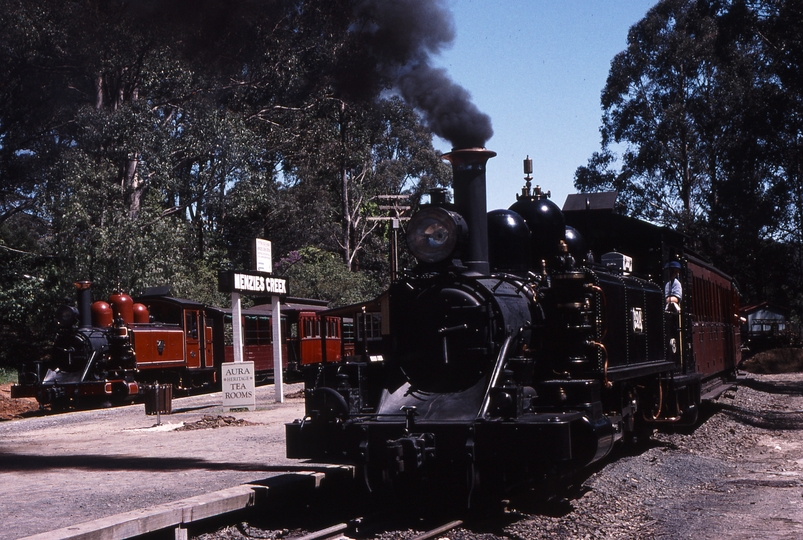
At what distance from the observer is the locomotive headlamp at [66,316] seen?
21.6 meters

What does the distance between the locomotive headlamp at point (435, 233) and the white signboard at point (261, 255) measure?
41.2 feet

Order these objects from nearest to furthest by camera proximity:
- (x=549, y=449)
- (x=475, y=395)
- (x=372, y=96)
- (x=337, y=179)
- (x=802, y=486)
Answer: (x=549, y=449) → (x=475, y=395) → (x=802, y=486) → (x=372, y=96) → (x=337, y=179)

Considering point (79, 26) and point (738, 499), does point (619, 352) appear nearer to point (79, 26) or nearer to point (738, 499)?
point (738, 499)

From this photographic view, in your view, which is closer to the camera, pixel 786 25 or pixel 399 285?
pixel 399 285

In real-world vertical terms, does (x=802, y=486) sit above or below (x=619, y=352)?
below

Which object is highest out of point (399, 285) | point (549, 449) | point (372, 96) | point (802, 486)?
point (372, 96)

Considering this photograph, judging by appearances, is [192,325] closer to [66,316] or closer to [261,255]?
[66,316]

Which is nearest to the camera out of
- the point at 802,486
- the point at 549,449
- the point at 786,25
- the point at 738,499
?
the point at 549,449

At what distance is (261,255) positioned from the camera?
67.3 feet

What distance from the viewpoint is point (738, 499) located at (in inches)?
334

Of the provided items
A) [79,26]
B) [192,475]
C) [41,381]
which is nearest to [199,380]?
[41,381]

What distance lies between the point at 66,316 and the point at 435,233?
1623cm

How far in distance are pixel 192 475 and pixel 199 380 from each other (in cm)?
1835

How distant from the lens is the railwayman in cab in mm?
11781
